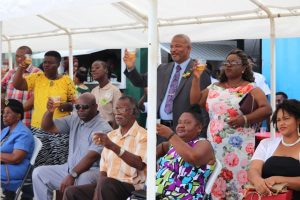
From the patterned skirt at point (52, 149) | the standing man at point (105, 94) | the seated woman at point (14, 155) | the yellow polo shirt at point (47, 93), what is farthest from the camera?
the standing man at point (105, 94)

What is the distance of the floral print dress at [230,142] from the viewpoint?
14.4 ft

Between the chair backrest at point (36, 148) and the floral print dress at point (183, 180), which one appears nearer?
the floral print dress at point (183, 180)

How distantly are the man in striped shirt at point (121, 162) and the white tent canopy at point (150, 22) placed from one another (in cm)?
76

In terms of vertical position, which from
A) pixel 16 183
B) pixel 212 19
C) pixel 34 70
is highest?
pixel 212 19

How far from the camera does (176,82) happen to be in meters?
4.77

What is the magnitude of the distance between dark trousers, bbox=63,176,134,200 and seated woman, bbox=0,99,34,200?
2.93 ft

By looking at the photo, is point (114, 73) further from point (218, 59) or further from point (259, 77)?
point (259, 77)

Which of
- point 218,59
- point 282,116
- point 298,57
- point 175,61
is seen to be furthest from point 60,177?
point 218,59

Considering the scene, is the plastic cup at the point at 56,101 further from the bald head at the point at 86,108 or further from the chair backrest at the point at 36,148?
the chair backrest at the point at 36,148

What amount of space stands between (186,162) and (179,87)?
0.96m

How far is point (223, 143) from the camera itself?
4414mm

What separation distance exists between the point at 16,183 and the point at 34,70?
154cm

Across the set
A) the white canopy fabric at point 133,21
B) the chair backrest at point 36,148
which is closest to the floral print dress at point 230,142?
the white canopy fabric at point 133,21

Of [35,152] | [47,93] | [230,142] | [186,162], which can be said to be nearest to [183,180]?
[186,162]
